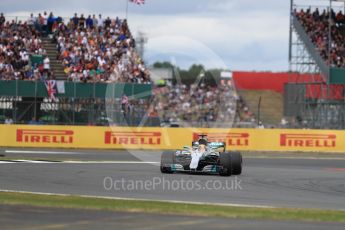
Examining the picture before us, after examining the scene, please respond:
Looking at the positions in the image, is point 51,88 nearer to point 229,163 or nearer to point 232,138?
point 232,138

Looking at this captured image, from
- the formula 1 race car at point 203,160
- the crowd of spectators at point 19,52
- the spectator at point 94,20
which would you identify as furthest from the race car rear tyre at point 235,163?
the spectator at point 94,20

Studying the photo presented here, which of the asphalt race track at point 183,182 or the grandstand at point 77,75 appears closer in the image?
the asphalt race track at point 183,182

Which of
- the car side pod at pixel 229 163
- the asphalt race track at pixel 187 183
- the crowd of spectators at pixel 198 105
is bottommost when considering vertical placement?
the asphalt race track at pixel 187 183

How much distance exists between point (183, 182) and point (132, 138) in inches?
627

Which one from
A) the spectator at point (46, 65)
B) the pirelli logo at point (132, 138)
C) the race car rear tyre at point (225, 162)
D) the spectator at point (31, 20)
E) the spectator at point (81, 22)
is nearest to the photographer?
the race car rear tyre at point (225, 162)

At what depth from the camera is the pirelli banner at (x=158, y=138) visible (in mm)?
33594

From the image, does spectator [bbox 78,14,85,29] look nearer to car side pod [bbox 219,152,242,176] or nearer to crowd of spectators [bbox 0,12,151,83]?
crowd of spectators [bbox 0,12,151,83]

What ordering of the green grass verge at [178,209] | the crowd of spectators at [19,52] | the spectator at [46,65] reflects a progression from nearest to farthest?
the green grass verge at [178,209]
the crowd of spectators at [19,52]
the spectator at [46,65]

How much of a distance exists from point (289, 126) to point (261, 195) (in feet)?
77.0

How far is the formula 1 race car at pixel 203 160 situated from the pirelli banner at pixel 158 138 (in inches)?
511

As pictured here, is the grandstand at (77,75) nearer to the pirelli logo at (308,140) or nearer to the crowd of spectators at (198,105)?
the crowd of spectators at (198,105)

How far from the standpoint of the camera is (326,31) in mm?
45188

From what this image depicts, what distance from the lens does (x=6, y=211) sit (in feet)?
39.8

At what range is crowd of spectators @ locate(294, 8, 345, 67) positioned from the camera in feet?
142
